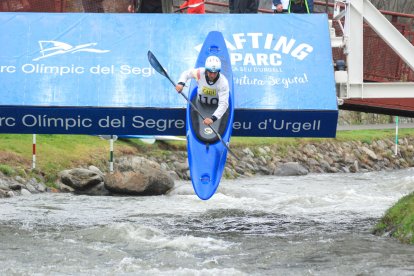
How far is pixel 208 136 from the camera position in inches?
628

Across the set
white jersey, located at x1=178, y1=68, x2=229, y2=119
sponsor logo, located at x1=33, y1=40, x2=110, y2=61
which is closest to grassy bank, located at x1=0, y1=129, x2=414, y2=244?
sponsor logo, located at x1=33, y1=40, x2=110, y2=61

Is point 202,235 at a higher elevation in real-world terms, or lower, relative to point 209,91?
lower

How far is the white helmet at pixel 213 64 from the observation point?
1584 centimetres

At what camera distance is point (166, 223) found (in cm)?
1803

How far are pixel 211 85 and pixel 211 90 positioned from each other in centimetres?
9

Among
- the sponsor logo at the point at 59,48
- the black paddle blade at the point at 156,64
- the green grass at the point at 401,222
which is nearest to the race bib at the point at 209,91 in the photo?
the black paddle blade at the point at 156,64

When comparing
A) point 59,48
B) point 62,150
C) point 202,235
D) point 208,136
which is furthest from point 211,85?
point 62,150

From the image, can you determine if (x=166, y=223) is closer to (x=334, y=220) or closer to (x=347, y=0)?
(x=334, y=220)

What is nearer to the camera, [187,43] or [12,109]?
[12,109]

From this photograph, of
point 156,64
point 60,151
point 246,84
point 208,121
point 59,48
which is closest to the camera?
point 208,121

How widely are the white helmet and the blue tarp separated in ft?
2.41

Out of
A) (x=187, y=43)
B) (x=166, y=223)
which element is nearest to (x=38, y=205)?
(x=166, y=223)

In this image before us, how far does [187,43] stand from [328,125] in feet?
9.20

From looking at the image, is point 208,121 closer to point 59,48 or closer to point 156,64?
point 156,64
